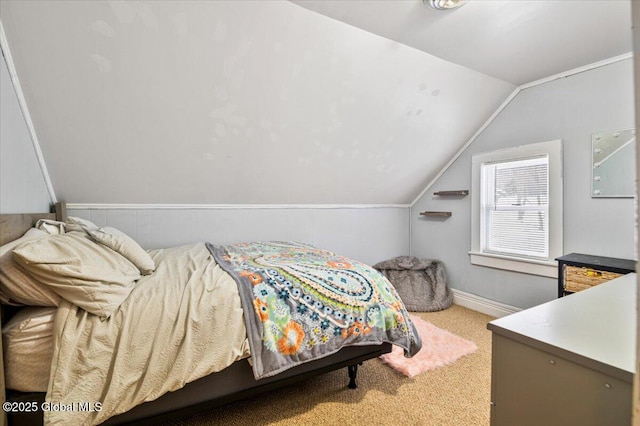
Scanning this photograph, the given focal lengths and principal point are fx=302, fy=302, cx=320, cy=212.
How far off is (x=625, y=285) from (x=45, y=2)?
2.92 meters

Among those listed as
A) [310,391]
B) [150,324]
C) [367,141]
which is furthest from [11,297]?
[367,141]

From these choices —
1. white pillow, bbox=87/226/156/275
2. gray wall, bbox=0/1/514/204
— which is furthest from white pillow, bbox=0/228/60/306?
gray wall, bbox=0/1/514/204

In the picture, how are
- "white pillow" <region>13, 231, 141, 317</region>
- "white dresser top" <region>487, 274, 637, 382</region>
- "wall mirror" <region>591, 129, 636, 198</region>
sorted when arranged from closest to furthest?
"white dresser top" <region>487, 274, 637, 382</region> → "white pillow" <region>13, 231, 141, 317</region> → "wall mirror" <region>591, 129, 636, 198</region>

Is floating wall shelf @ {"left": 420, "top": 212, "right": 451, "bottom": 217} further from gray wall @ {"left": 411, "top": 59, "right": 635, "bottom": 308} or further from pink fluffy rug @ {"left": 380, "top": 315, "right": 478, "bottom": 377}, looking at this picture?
pink fluffy rug @ {"left": 380, "top": 315, "right": 478, "bottom": 377}

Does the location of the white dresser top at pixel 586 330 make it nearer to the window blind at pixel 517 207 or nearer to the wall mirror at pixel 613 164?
the wall mirror at pixel 613 164

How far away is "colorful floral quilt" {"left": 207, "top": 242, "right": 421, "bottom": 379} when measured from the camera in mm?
1482

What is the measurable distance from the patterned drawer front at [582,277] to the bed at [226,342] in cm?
141

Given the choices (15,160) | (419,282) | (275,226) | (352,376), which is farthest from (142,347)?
(419,282)

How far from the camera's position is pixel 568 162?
8.64 feet

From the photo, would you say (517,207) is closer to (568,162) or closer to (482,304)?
(568,162)

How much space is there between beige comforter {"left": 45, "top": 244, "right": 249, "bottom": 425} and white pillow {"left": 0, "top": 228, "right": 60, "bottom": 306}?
9 cm

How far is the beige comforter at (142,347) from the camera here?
1.19 metres

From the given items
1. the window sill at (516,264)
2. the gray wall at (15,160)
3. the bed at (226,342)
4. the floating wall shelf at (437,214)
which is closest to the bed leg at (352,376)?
the bed at (226,342)

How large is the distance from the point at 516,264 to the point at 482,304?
60 cm
